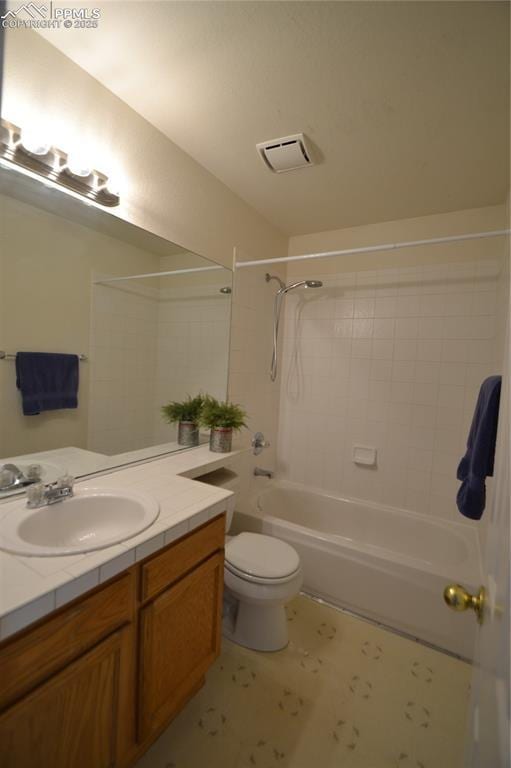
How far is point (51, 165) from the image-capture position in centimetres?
116

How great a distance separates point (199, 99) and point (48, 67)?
0.55m

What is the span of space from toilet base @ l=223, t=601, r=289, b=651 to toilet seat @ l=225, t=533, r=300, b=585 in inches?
7.4

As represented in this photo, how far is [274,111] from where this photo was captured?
1.43 metres

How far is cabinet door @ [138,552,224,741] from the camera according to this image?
1001 mm

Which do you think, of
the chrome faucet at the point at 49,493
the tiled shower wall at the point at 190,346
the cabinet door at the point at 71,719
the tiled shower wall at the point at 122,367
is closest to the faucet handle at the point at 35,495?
the chrome faucet at the point at 49,493

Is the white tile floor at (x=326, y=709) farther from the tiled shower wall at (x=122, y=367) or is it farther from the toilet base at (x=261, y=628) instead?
the tiled shower wall at (x=122, y=367)

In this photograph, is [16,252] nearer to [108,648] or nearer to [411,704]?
[108,648]

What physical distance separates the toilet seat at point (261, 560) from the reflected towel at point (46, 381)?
1016 millimetres

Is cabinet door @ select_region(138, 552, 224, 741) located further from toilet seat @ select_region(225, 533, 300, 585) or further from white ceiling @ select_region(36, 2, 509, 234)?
white ceiling @ select_region(36, 2, 509, 234)

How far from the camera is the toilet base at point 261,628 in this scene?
1.59 meters

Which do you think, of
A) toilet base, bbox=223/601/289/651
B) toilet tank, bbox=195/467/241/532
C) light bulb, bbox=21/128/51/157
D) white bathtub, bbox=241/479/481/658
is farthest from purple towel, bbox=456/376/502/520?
light bulb, bbox=21/128/51/157

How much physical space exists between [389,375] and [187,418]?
4.92ft

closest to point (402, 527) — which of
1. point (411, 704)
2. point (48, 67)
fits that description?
point (411, 704)

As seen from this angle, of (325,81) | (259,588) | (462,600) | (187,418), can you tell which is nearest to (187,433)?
(187,418)
